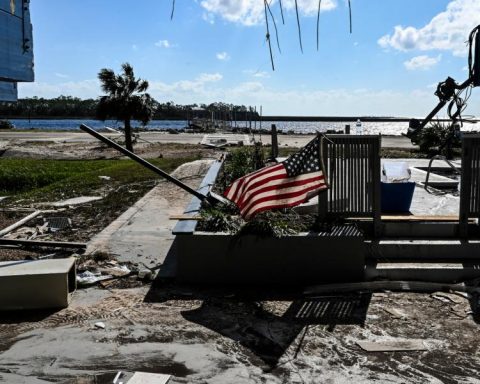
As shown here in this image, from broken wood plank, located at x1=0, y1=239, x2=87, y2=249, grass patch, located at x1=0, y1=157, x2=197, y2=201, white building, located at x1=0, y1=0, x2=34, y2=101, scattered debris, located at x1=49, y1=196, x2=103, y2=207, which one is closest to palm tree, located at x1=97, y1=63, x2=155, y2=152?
grass patch, located at x1=0, y1=157, x2=197, y2=201

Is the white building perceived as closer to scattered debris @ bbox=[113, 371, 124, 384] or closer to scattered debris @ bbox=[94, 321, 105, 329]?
Answer: scattered debris @ bbox=[113, 371, 124, 384]

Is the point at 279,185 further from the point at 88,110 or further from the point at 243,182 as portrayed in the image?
the point at 88,110

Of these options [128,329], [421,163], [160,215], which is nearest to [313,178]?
[128,329]

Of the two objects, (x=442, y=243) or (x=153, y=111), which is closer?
(x=442, y=243)

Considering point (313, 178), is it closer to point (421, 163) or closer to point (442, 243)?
point (442, 243)

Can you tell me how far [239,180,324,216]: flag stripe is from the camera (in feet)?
22.1

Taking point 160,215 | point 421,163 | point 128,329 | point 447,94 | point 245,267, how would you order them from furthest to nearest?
point 421,163
point 160,215
point 447,94
point 245,267
point 128,329

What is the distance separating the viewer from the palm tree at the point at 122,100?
101 feet

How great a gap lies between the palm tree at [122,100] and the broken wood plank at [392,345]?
86.9ft

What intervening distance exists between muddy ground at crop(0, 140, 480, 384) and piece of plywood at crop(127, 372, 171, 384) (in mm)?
91

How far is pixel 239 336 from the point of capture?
5508 millimetres

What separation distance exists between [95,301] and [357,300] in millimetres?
2998

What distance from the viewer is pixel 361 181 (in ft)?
25.0

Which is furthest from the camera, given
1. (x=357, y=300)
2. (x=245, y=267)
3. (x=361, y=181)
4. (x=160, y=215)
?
(x=160, y=215)
